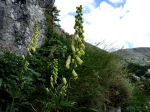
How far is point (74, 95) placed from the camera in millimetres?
3811

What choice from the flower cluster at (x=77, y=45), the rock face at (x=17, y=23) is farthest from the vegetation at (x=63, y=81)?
the rock face at (x=17, y=23)

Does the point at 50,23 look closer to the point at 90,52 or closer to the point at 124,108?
the point at 90,52

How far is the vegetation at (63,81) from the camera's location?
2121 millimetres

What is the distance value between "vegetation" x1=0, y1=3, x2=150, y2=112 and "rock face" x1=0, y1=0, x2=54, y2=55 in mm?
536

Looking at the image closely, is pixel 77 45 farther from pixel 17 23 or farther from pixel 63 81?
pixel 17 23

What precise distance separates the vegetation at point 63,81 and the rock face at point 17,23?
0.54 meters

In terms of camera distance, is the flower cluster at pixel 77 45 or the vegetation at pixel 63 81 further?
the vegetation at pixel 63 81

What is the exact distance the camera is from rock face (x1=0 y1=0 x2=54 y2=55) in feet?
13.0

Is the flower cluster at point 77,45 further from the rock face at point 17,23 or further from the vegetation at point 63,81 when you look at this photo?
the rock face at point 17,23

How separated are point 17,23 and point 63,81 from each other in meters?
3.05

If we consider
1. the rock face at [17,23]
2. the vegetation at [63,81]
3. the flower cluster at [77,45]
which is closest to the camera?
the flower cluster at [77,45]

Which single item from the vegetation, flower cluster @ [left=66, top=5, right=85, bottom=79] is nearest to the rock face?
the vegetation

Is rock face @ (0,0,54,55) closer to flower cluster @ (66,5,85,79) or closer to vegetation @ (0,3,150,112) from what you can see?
vegetation @ (0,3,150,112)

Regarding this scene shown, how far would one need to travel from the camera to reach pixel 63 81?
2020 mm
